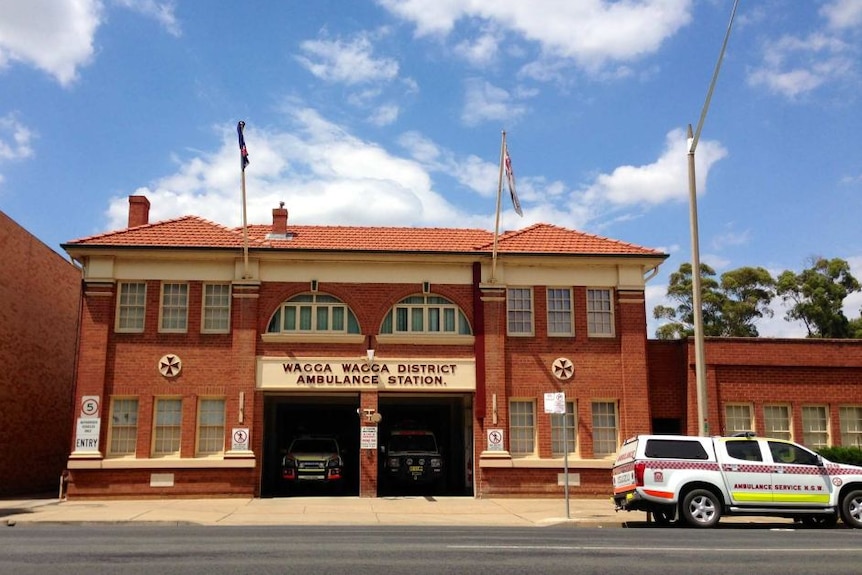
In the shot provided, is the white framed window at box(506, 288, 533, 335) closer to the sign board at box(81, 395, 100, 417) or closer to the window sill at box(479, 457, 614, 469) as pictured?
the window sill at box(479, 457, 614, 469)

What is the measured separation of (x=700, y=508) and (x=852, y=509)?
3054 mm

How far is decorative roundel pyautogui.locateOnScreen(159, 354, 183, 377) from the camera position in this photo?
24.5m

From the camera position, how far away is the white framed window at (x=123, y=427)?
2422 cm

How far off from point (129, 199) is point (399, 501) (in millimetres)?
12867

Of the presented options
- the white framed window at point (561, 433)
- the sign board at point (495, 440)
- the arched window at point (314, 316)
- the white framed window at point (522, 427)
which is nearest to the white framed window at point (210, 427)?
the arched window at point (314, 316)

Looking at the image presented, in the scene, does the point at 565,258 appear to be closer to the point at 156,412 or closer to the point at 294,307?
the point at 294,307

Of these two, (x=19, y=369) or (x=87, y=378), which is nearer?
(x=87, y=378)

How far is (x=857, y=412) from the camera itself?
2620 centimetres

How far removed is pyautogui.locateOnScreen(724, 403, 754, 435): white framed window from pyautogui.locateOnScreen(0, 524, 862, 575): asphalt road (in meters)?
9.59

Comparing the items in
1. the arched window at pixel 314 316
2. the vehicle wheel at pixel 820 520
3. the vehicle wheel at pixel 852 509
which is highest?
the arched window at pixel 314 316

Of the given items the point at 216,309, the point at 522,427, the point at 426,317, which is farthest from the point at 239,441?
the point at 522,427

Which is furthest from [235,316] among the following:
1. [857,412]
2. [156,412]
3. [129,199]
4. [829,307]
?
[829,307]

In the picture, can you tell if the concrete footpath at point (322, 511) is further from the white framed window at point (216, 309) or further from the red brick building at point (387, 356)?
the white framed window at point (216, 309)

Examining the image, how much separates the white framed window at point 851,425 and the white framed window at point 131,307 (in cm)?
2102
